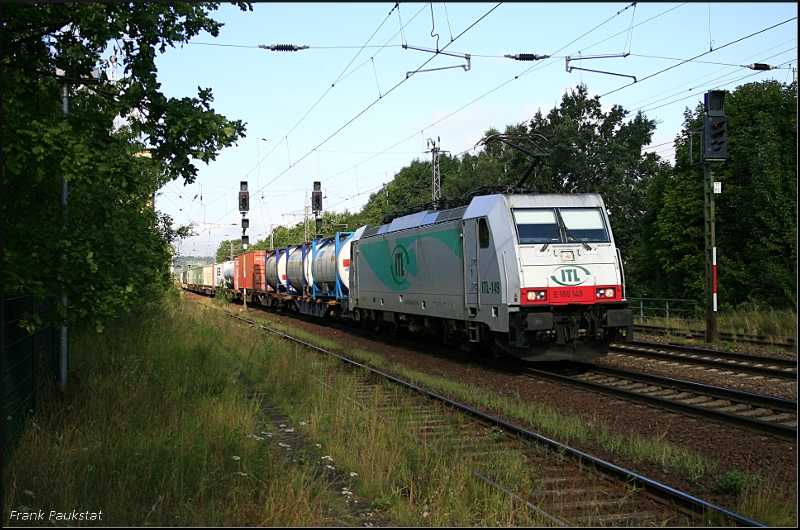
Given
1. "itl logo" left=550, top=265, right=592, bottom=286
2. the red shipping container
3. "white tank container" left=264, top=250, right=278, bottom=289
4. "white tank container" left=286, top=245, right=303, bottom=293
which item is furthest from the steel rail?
the red shipping container

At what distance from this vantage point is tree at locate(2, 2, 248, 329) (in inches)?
225

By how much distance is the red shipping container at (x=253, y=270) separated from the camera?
40706 millimetres

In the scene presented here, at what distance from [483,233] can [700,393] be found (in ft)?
15.8

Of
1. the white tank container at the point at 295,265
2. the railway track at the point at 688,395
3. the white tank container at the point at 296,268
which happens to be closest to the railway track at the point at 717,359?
the railway track at the point at 688,395

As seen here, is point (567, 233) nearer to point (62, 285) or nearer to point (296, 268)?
point (62, 285)

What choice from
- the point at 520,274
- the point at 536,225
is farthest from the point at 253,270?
the point at 520,274

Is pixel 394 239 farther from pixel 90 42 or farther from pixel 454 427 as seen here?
pixel 90 42

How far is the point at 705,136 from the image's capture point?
17.3 m

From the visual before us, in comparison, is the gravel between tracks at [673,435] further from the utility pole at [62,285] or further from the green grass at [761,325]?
the green grass at [761,325]

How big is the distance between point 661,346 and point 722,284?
43.6 ft

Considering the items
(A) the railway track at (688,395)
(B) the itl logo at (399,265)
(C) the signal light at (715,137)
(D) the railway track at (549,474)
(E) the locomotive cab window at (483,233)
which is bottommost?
(D) the railway track at (549,474)

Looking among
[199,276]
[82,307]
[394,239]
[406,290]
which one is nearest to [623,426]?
[82,307]

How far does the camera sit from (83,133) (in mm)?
6520

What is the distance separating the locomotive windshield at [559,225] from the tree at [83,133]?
7.09 m
